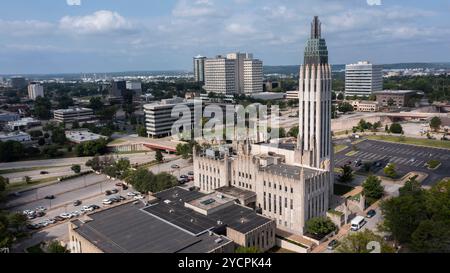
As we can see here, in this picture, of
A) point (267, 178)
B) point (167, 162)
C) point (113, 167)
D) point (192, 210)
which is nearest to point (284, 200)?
point (267, 178)

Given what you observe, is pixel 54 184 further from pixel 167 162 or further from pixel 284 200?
pixel 284 200

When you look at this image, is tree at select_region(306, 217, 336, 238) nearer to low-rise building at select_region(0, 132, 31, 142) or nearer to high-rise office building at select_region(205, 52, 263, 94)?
low-rise building at select_region(0, 132, 31, 142)

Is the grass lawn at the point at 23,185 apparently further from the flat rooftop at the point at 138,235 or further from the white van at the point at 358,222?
the white van at the point at 358,222

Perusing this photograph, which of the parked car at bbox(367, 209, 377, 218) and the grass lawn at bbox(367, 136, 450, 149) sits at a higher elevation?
the grass lawn at bbox(367, 136, 450, 149)

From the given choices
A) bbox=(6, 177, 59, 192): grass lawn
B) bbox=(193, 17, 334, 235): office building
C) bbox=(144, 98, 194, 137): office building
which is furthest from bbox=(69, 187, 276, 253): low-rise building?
bbox=(144, 98, 194, 137): office building

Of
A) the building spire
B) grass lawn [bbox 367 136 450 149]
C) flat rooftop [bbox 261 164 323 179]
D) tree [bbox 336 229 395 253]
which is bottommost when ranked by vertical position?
grass lawn [bbox 367 136 450 149]

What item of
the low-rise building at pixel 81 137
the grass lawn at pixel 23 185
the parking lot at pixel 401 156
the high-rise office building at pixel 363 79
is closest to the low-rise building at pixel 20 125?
the low-rise building at pixel 81 137

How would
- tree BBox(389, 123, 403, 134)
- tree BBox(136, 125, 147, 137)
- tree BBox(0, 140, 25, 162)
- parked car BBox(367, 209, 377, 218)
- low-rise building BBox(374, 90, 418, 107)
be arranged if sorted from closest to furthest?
parked car BBox(367, 209, 377, 218) → tree BBox(0, 140, 25, 162) → tree BBox(389, 123, 403, 134) → tree BBox(136, 125, 147, 137) → low-rise building BBox(374, 90, 418, 107)

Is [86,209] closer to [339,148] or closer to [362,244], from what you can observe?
[362,244]
